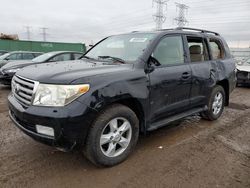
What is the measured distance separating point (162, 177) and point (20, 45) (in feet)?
77.0

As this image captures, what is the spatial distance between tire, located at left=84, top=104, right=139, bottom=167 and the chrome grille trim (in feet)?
2.69

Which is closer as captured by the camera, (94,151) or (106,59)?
(94,151)

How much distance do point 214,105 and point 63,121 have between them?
366 cm

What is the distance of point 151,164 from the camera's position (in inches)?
128

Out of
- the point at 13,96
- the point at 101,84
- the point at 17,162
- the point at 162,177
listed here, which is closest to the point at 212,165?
the point at 162,177

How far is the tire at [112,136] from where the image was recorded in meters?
2.86

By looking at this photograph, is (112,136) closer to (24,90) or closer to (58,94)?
(58,94)

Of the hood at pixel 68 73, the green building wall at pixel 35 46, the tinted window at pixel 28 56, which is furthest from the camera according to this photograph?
the green building wall at pixel 35 46

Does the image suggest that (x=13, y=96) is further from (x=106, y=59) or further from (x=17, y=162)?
(x=106, y=59)

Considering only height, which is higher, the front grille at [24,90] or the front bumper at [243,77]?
the front grille at [24,90]

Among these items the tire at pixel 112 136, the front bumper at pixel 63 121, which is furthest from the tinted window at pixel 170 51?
the front bumper at pixel 63 121

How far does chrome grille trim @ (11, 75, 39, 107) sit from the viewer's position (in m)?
2.84

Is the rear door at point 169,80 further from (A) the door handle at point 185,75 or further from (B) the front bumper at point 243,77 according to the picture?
(B) the front bumper at point 243,77

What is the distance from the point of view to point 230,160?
3412 millimetres
